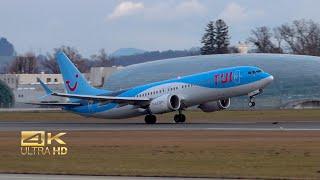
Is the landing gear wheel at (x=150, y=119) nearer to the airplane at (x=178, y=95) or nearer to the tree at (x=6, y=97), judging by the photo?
the airplane at (x=178, y=95)

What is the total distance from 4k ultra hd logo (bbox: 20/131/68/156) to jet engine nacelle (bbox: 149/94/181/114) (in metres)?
22.0

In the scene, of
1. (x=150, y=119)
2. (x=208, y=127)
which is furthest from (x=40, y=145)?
(x=150, y=119)

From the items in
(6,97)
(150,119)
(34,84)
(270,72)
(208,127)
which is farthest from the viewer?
(34,84)

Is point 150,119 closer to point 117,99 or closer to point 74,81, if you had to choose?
point 117,99

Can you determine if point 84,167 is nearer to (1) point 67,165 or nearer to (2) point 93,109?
(1) point 67,165

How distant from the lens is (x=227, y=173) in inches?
964

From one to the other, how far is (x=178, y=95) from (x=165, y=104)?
160 cm

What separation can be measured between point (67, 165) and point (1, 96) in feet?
379

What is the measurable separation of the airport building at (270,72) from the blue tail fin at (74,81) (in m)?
54.9

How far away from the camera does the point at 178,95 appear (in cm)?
6081

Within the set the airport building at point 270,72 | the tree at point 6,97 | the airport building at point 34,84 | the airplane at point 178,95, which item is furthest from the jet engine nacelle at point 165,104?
the tree at point 6,97

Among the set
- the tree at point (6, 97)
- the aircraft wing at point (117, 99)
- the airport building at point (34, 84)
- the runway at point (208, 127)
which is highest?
the airport building at point (34, 84)

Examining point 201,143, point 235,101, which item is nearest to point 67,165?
point 201,143

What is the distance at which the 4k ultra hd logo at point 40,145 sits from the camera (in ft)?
108
